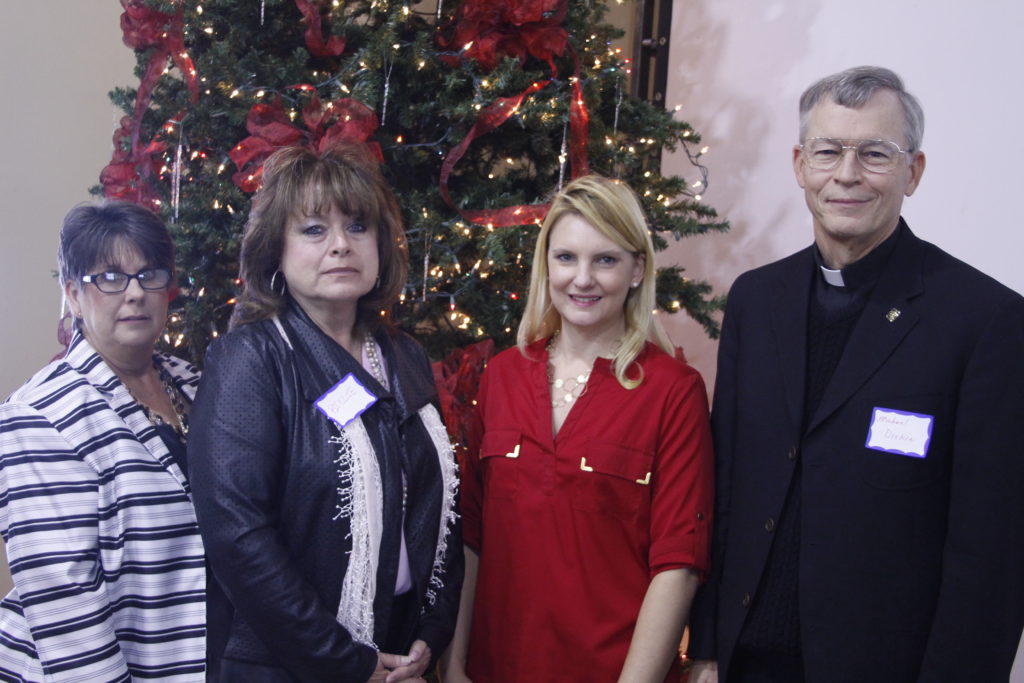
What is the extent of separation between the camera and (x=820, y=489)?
1522 millimetres

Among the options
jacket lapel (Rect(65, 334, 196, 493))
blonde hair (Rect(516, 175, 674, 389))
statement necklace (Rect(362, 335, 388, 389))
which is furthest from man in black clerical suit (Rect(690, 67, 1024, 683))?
jacket lapel (Rect(65, 334, 196, 493))

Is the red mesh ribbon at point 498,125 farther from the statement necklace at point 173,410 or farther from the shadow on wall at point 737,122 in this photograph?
the shadow on wall at point 737,122

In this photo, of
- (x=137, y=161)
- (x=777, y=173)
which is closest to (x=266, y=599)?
(x=137, y=161)

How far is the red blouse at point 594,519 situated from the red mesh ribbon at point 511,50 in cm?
76

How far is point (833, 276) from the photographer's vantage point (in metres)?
1.62

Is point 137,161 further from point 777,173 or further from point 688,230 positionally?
point 777,173

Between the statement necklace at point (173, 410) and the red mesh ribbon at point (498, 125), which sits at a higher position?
the red mesh ribbon at point (498, 125)

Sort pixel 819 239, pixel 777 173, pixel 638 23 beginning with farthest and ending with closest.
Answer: pixel 638 23 → pixel 777 173 → pixel 819 239

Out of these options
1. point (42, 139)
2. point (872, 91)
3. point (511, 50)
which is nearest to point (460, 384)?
point (511, 50)

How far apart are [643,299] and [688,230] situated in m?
0.88

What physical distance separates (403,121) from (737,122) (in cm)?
182

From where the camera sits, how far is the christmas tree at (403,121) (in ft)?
7.50

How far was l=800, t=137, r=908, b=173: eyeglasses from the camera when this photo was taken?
1.52 m

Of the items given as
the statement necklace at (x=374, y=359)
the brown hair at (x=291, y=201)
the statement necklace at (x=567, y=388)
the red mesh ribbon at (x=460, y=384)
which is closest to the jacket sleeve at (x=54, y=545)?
the brown hair at (x=291, y=201)
